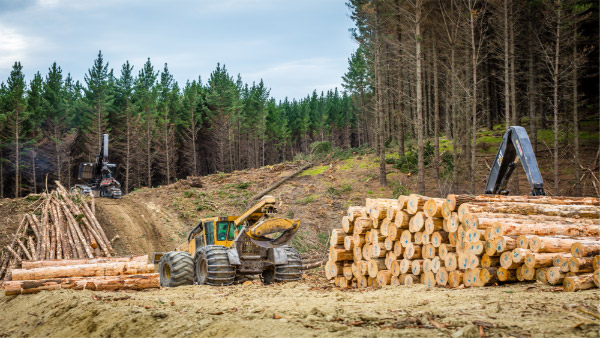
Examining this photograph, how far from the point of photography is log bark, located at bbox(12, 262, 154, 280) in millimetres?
9547

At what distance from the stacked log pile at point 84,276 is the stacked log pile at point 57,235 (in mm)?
6047

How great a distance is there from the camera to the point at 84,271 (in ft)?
32.8

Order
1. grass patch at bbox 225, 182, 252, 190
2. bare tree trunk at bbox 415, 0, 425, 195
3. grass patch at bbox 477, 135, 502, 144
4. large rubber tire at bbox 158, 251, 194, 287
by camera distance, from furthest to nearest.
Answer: grass patch at bbox 477, 135, 502, 144 → grass patch at bbox 225, 182, 252, 190 → bare tree trunk at bbox 415, 0, 425, 195 → large rubber tire at bbox 158, 251, 194, 287

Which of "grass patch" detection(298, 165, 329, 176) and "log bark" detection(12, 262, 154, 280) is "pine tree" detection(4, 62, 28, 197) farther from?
"log bark" detection(12, 262, 154, 280)

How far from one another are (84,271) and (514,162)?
10.0 meters

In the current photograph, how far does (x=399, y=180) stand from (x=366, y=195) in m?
2.39

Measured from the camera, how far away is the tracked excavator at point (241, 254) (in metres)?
11.0

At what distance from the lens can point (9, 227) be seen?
1811cm

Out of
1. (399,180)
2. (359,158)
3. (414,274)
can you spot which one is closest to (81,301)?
(414,274)

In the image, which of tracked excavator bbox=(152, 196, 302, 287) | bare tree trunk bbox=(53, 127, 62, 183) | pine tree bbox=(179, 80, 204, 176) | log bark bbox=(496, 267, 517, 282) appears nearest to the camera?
log bark bbox=(496, 267, 517, 282)

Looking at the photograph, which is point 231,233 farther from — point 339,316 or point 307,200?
point 307,200

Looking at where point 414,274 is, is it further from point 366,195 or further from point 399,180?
point 399,180

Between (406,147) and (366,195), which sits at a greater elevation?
(406,147)

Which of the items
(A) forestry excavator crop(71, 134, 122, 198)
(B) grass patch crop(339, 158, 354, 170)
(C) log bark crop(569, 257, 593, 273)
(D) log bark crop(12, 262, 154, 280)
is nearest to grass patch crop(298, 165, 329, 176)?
(B) grass patch crop(339, 158, 354, 170)
